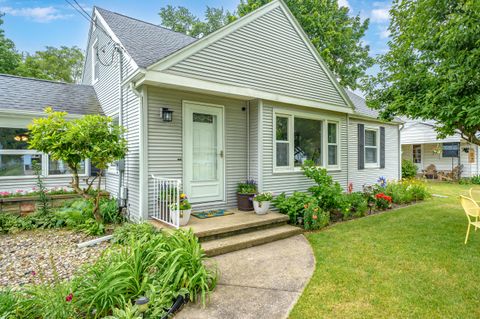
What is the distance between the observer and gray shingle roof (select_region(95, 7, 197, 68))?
5.32 m

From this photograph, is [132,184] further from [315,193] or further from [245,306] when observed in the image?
[315,193]

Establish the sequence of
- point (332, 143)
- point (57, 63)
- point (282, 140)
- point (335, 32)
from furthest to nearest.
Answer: point (57, 63) → point (335, 32) → point (332, 143) → point (282, 140)

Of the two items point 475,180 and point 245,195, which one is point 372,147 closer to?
point 245,195

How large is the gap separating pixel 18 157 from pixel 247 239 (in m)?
6.91

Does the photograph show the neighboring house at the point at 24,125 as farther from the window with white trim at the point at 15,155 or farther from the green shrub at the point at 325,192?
the green shrub at the point at 325,192

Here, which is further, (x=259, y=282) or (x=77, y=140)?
(x=77, y=140)

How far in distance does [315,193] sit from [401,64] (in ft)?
10.9

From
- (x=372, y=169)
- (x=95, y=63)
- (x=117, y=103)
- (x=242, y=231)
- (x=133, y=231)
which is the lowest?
(x=242, y=231)

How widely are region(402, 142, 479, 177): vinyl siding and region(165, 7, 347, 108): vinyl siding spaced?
12.5m

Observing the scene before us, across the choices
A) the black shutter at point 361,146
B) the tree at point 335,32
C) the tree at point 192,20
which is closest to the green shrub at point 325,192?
the black shutter at point 361,146

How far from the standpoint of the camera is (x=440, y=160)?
16.5 m

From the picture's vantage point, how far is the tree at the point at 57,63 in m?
19.4

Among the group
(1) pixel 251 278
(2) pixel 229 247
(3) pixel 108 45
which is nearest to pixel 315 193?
(2) pixel 229 247

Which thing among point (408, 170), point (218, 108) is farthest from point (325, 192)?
point (408, 170)
